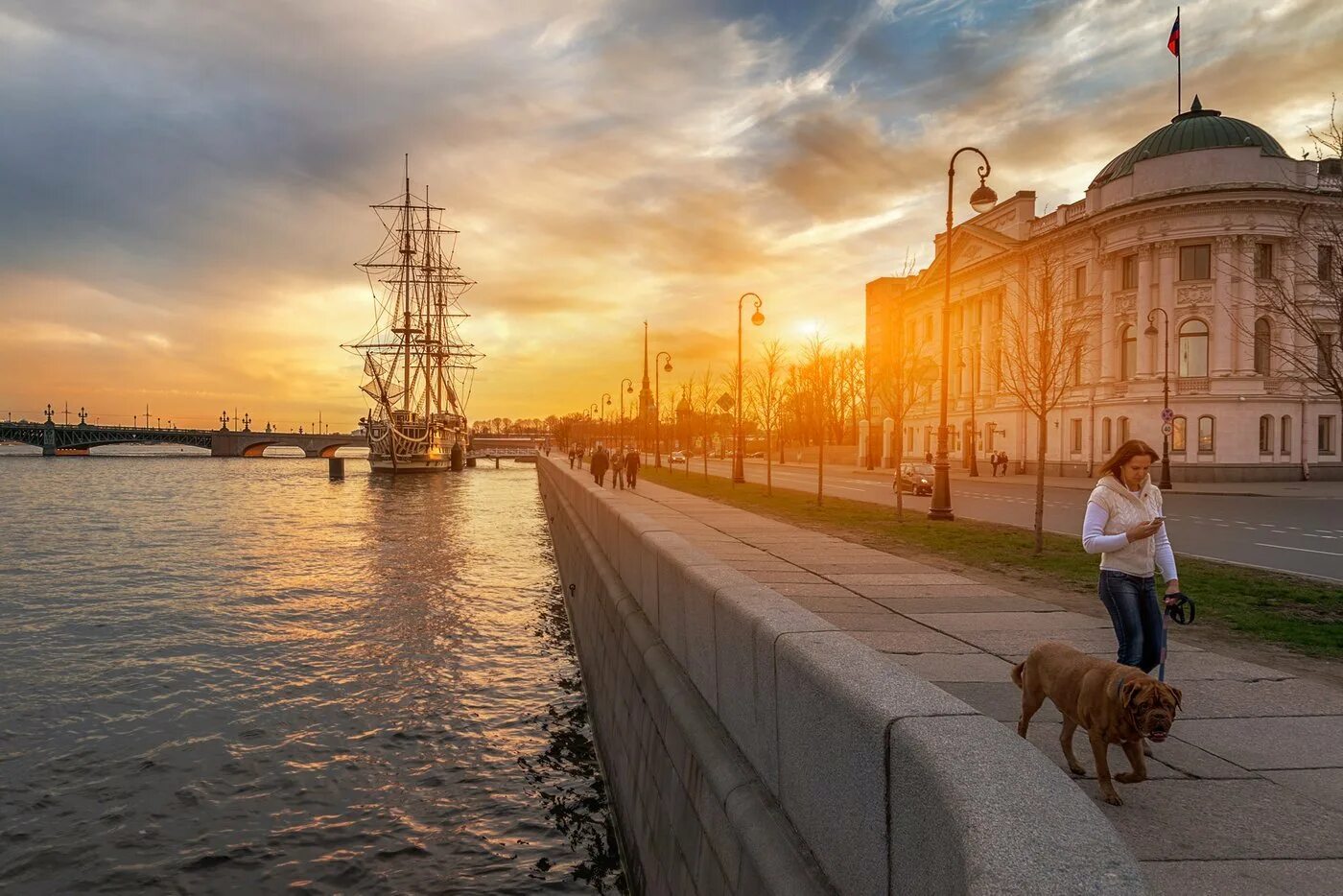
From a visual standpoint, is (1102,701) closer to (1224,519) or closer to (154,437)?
(1224,519)

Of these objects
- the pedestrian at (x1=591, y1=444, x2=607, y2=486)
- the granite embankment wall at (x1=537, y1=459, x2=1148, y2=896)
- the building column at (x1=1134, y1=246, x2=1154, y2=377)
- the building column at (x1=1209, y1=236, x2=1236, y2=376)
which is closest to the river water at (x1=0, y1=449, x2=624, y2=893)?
the granite embankment wall at (x1=537, y1=459, x2=1148, y2=896)

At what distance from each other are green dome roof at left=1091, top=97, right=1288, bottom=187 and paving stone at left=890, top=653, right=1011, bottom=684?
5101 cm

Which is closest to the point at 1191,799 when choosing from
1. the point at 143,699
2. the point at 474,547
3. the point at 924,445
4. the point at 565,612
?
the point at 143,699

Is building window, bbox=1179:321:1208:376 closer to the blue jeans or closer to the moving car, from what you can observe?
the moving car

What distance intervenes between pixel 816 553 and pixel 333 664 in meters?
8.49

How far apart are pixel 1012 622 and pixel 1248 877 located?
19.5 ft

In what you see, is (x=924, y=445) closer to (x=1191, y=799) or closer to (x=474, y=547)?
(x=474, y=547)

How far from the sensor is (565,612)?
21516 millimetres

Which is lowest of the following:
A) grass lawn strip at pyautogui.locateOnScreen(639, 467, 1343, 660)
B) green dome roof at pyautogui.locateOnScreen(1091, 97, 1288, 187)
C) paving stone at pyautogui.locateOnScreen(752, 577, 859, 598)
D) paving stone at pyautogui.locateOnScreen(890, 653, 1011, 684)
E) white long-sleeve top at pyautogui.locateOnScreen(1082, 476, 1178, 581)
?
grass lawn strip at pyautogui.locateOnScreen(639, 467, 1343, 660)

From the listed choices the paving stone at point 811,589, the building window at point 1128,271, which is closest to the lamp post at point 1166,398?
the building window at point 1128,271

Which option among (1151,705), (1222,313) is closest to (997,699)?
(1151,705)

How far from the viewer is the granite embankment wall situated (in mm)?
2379

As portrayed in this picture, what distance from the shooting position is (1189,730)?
5.53m

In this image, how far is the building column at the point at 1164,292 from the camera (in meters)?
48.4
